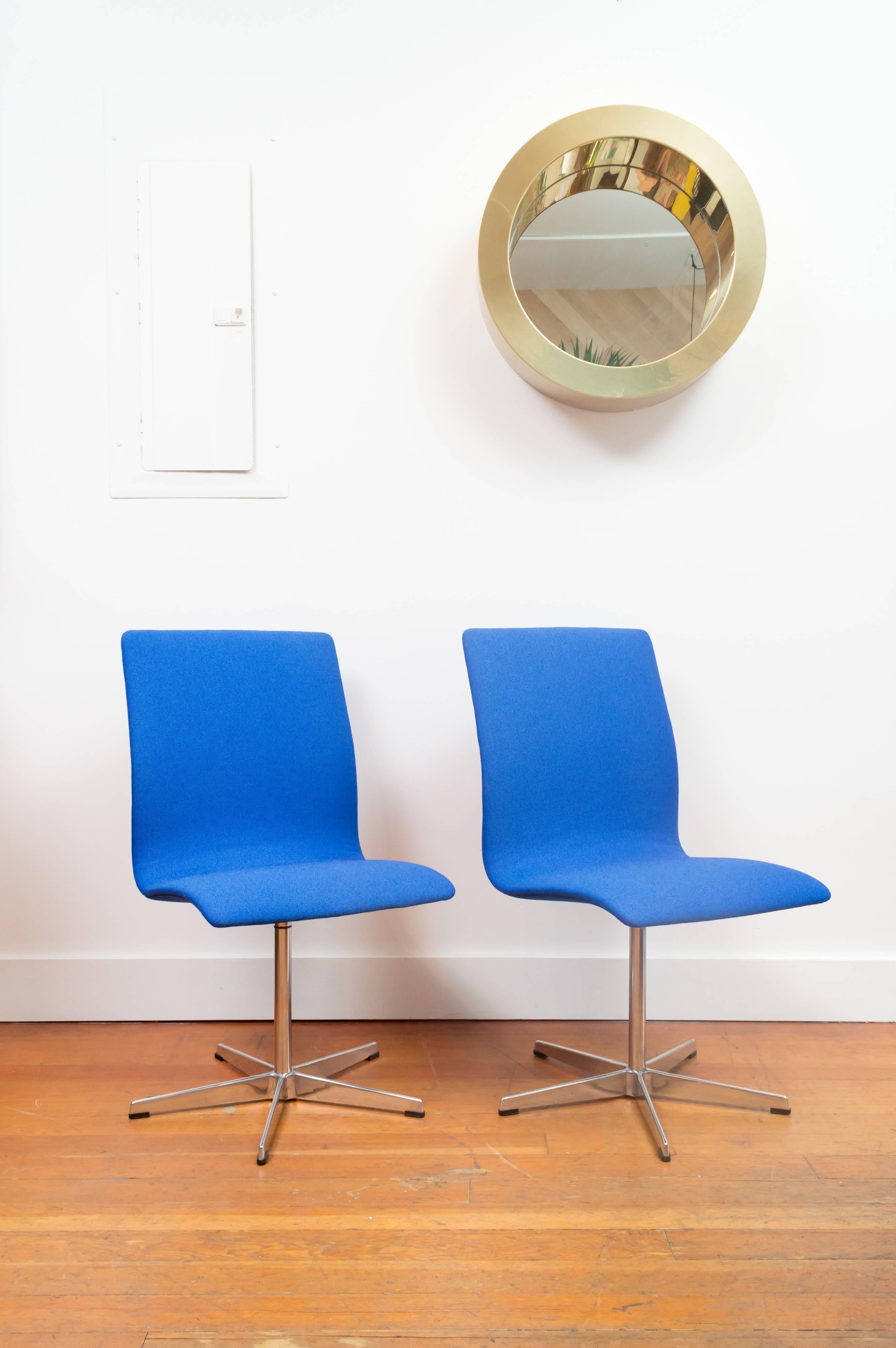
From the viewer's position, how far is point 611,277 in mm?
1996

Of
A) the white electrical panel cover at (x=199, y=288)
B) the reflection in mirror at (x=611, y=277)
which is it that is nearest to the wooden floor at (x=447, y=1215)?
the white electrical panel cover at (x=199, y=288)

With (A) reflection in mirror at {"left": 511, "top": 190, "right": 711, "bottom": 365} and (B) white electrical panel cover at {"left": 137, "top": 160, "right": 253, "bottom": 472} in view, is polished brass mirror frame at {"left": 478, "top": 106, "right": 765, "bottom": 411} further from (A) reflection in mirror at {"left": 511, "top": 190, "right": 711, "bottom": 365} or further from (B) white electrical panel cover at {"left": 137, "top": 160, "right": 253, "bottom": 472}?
(B) white electrical panel cover at {"left": 137, "top": 160, "right": 253, "bottom": 472}

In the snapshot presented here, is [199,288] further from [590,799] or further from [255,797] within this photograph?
[590,799]

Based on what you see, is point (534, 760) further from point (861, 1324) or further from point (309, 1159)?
point (861, 1324)

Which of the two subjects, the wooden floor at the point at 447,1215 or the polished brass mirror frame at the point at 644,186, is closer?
the wooden floor at the point at 447,1215

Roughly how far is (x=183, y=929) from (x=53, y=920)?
31 centimetres

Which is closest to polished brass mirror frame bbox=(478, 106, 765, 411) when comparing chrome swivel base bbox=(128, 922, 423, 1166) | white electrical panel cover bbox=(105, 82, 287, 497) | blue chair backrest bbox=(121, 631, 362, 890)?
white electrical panel cover bbox=(105, 82, 287, 497)

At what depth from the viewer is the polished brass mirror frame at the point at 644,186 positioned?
1891mm

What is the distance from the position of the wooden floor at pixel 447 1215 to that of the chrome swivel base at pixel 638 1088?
2 centimetres

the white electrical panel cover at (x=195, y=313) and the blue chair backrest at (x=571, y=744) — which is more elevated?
the white electrical panel cover at (x=195, y=313)

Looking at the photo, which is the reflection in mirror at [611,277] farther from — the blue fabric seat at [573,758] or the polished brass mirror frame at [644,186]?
the blue fabric seat at [573,758]

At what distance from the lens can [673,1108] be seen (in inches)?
64.2

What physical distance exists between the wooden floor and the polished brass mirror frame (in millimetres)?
1476

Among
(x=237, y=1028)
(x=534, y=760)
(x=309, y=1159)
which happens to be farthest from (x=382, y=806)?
(x=309, y=1159)
